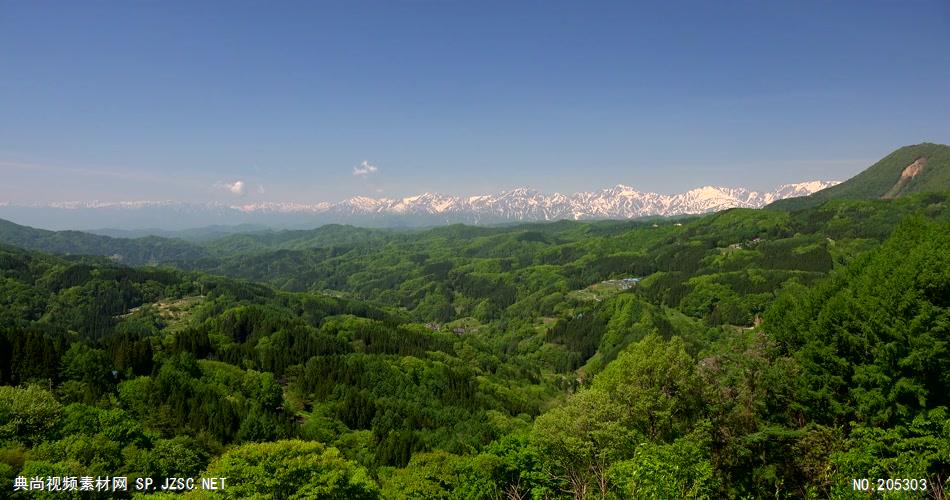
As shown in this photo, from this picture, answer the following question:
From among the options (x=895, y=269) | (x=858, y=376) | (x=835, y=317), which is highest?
(x=895, y=269)

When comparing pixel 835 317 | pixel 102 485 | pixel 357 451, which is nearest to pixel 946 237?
pixel 835 317

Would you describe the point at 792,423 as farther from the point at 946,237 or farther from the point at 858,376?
the point at 946,237

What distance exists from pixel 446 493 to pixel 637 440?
684 inches

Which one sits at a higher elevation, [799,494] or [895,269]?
[895,269]

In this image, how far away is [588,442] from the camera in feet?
115

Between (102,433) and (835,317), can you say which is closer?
(835,317)

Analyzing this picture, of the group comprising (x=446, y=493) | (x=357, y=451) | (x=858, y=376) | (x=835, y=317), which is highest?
(x=835, y=317)

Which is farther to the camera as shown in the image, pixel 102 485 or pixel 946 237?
pixel 946 237

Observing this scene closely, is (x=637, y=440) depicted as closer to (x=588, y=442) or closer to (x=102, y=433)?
(x=588, y=442)

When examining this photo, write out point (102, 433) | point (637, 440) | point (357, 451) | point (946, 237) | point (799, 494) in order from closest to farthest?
point (799, 494), point (637, 440), point (946, 237), point (102, 433), point (357, 451)

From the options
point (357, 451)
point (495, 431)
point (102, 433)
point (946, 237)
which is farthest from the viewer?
point (495, 431)

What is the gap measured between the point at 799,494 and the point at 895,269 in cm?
1916

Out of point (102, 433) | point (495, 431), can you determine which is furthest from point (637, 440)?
point (495, 431)

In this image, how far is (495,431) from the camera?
9519 centimetres
